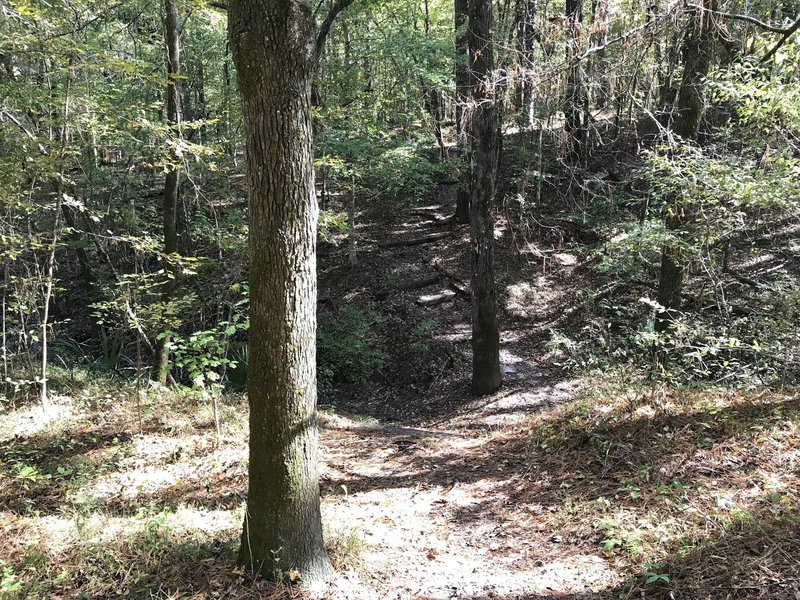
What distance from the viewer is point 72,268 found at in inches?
559

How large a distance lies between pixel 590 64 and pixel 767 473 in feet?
→ 14.0

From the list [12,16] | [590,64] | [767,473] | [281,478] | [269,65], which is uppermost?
[12,16]

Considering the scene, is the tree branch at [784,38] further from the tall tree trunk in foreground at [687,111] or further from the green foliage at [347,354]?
the green foliage at [347,354]

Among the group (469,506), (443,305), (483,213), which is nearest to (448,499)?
(469,506)

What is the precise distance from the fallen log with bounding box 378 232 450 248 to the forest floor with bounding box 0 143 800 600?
312 inches

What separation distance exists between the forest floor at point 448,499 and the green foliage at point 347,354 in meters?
3.28

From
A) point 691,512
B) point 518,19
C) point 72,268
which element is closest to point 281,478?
point 691,512

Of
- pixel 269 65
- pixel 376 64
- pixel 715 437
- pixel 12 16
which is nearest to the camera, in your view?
pixel 269 65

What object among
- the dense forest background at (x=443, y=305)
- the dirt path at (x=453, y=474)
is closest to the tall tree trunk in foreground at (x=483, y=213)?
Result: the dense forest background at (x=443, y=305)

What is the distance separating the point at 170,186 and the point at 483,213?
211 inches

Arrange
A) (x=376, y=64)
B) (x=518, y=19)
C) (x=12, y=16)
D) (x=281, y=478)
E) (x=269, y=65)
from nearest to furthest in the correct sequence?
1. (x=269, y=65)
2. (x=281, y=478)
3. (x=12, y=16)
4. (x=376, y=64)
5. (x=518, y=19)

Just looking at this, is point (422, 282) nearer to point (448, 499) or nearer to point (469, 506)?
point (448, 499)

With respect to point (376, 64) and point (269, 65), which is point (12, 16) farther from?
point (376, 64)

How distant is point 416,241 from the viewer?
1550cm
